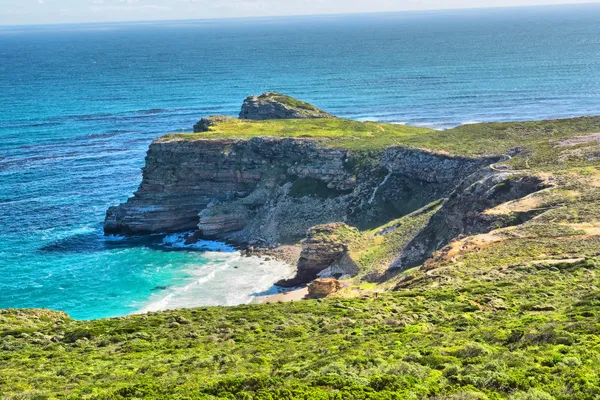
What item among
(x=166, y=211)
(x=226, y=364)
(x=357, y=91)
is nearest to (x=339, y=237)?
(x=166, y=211)

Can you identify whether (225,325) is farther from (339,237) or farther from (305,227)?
(305,227)

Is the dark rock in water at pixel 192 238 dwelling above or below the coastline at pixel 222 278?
above

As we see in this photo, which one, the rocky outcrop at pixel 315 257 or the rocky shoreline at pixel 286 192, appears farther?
the rocky shoreline at pixel 286 192

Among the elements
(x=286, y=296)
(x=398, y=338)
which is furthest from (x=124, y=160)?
(x=398, y=338)

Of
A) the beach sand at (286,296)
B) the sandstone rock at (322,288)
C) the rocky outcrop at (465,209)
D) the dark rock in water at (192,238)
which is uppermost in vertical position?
the rocky outcrop at (465,209)

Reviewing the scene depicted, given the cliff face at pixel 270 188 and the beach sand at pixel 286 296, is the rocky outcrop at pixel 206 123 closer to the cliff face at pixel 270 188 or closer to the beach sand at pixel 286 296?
the cliff face at pixel 270 188

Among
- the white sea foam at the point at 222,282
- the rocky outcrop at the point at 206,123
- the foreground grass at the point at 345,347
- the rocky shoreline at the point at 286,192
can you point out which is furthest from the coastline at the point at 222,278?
the rocky outcrop at the point at 206,123

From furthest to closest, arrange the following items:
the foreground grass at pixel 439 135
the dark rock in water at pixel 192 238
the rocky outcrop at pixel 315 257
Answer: the dark rock in water at pixel 192 238
the foreground grass at pixel 439 135
the rocky outcrop at pixel 315 257
